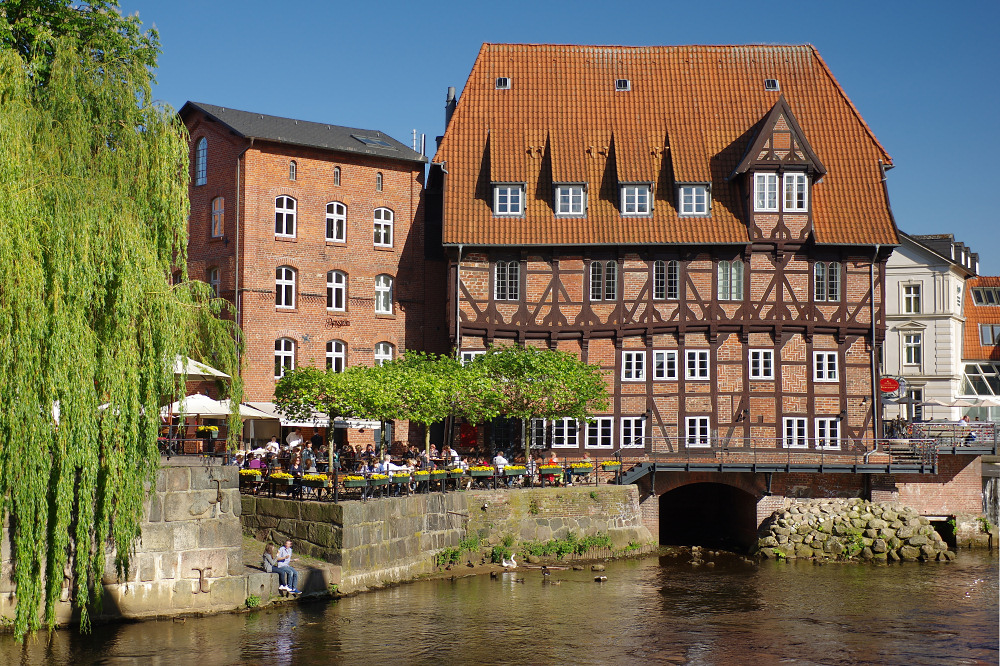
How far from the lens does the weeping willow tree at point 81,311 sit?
1645 cm

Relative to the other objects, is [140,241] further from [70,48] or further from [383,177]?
[383,177]

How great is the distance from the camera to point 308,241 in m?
35.4

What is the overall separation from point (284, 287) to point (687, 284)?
12899mm

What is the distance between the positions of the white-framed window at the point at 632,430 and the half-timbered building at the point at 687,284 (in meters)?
0.05

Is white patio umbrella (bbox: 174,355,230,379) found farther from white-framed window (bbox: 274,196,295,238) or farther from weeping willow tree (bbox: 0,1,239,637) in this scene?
white-framed window (bbox: 274,196,295,238)

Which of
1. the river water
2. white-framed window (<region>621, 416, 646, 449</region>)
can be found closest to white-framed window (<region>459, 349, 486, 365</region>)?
white-framed window (<region>621, 416, 646, 449</region>)

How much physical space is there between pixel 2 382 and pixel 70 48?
659 centimetres

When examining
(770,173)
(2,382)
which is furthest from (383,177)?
(2,382)

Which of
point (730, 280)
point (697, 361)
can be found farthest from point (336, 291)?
point (730, 280)

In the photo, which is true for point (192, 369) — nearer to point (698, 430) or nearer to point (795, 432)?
point (698, 430)

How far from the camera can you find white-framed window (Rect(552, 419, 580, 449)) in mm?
35469

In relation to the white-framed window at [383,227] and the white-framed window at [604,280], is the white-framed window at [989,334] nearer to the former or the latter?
the white-framed window at [604,280]

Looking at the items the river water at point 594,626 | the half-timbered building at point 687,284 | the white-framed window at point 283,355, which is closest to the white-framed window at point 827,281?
the half-timbered building at point 687,284

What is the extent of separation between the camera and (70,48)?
19.5 meters
